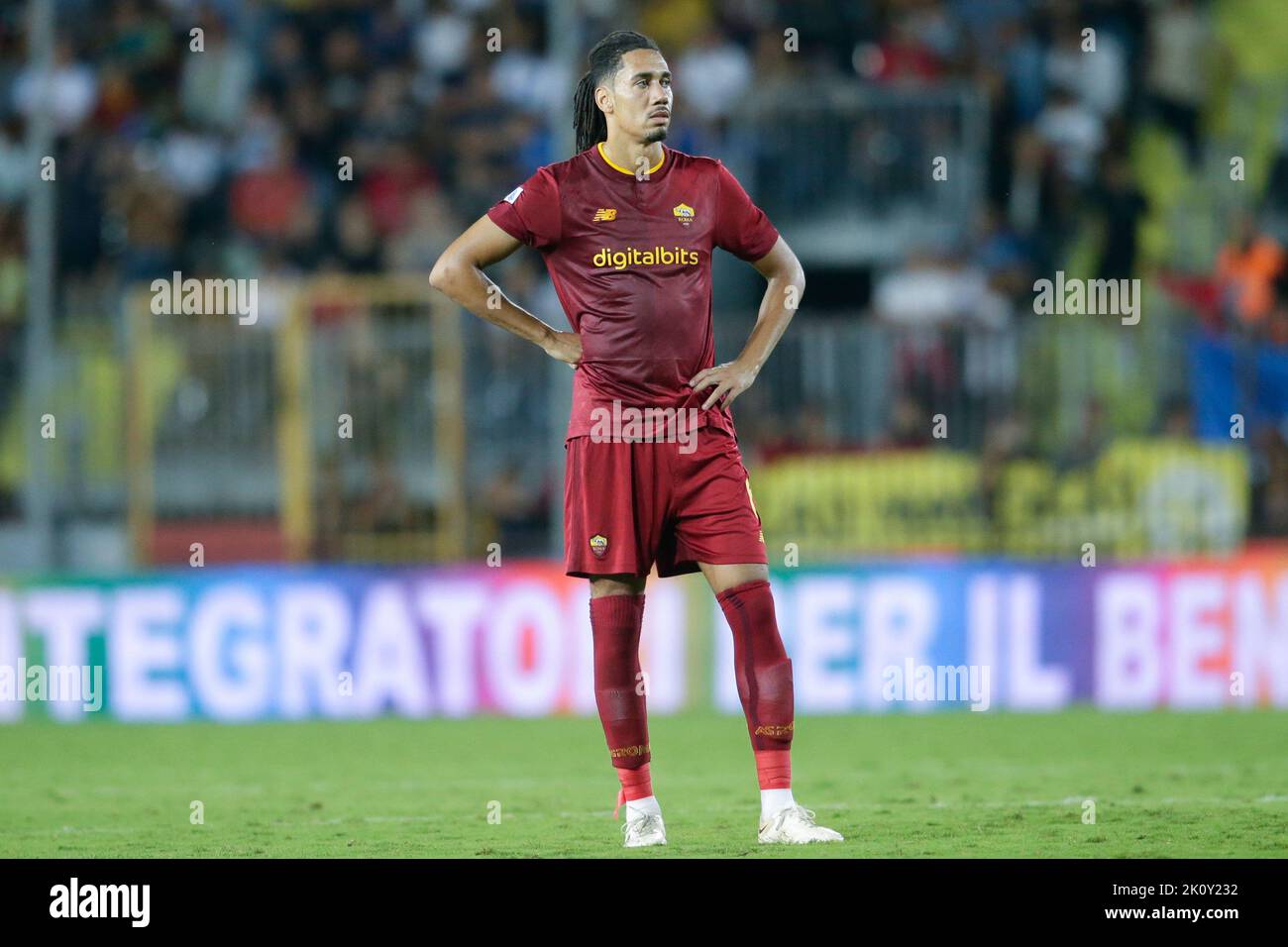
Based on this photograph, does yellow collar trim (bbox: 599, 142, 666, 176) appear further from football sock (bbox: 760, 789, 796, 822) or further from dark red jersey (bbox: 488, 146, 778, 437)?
football sock (bbox: 760, 789, 796, 822)

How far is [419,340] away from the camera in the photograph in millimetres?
14016

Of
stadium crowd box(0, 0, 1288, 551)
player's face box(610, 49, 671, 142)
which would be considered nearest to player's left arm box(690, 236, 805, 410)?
player's face box(610, 49, 671, 142)

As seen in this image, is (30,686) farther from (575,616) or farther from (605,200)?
(605,200)

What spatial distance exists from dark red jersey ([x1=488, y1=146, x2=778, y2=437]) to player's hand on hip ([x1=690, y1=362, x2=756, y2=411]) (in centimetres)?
4

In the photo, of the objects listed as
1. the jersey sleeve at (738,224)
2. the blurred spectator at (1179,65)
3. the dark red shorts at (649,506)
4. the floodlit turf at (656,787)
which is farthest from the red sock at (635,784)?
the blurred spectator at (1179,65)

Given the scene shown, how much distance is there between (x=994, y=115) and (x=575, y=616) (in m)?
5.56

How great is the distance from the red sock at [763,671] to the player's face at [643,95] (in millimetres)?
1471

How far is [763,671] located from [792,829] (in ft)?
1.64

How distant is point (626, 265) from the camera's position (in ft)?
22.9

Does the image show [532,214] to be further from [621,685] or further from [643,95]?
[621,685]

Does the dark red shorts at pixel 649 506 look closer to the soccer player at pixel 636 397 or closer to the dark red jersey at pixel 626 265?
the soccer player at pixel 636 397

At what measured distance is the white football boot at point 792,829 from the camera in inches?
268

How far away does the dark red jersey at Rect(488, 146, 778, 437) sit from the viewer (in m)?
6.96

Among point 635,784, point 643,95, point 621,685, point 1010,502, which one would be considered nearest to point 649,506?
point 621,685
